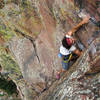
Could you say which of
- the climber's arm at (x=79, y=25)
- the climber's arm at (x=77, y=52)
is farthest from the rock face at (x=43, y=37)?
the climber's arm at (x=77, y=52)

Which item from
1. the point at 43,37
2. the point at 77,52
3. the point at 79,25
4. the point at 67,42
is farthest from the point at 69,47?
the point at 43,37

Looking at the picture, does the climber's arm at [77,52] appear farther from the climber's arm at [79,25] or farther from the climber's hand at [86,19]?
the climber's hand at [86,19]

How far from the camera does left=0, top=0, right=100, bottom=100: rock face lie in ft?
18.3

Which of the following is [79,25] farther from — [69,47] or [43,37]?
[43,37]

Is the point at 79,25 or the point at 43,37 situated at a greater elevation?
the point at 79,25

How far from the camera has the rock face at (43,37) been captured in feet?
18.3

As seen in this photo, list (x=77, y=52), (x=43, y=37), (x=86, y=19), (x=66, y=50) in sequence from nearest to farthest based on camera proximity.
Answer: (x=86, y=19) → (x=66, y=50) → (x=77, y=52) → (x=43, y=37)

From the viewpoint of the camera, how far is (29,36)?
33.9 feet

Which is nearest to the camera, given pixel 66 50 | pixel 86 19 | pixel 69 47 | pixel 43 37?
pixel 86 19

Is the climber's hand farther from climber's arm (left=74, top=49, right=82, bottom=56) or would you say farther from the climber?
climber's arm (left=74, top=49, right=82, bottom=56)

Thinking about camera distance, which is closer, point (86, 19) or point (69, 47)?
point (86, 19)

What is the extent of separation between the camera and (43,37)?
9625 mm

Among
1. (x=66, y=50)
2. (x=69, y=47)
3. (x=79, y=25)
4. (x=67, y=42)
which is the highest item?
(x=79, y=25)

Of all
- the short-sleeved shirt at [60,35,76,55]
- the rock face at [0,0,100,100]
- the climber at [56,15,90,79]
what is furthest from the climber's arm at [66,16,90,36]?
the short-sleeved shirt at [60,35,76,55]
